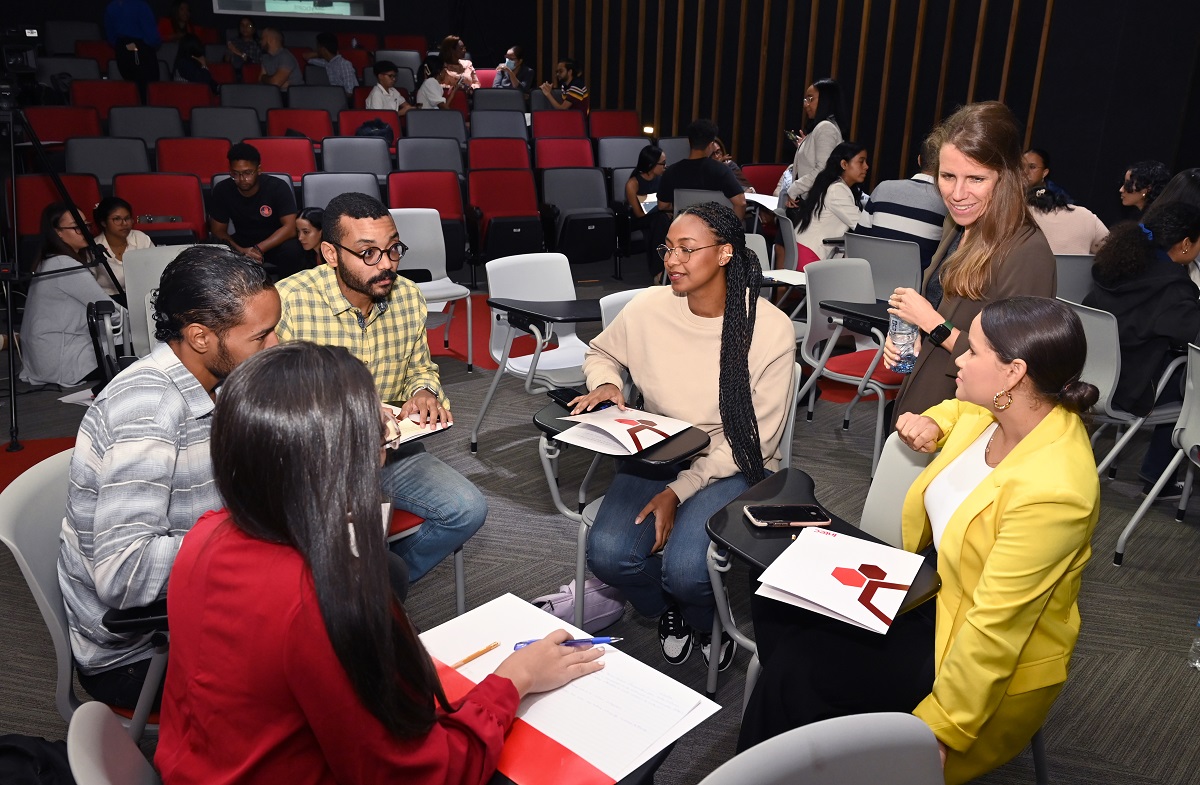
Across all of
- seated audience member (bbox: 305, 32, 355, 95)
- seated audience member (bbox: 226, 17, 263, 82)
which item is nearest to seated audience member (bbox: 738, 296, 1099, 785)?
seated audience member (bbox: 305, 32, 355, 95)

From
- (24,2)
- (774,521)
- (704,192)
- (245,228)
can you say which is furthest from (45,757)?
(24,2)

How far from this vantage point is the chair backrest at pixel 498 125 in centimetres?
855

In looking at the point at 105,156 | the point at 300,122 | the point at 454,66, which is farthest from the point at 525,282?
the point at 454,66

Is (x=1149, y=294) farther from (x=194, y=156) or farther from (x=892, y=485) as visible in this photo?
(x=194, y=156)

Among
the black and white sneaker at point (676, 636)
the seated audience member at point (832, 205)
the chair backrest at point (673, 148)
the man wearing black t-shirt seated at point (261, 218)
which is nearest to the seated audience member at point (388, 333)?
the black and white sneaker at point (676, 636)

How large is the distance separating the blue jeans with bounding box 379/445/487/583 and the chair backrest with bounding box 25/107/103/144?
5.78 m

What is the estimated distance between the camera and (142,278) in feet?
12.2

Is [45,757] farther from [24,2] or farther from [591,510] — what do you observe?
[24,2]

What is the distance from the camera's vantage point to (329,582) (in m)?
1.02

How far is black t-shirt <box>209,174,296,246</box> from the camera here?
18.0 feet

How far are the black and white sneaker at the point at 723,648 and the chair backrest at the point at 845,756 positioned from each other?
54.1 inches

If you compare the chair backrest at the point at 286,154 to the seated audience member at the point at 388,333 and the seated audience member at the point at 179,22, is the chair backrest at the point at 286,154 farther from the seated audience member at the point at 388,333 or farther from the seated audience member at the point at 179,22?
the seated audience member at the point at 388,333

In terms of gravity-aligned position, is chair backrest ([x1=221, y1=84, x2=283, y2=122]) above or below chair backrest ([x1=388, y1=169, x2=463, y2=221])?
above

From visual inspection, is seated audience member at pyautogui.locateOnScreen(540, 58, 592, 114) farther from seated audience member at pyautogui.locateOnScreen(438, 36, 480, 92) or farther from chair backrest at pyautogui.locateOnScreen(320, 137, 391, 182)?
chair backrest at pyautogui.locateOnScreen(320, 137, 391, 182)
